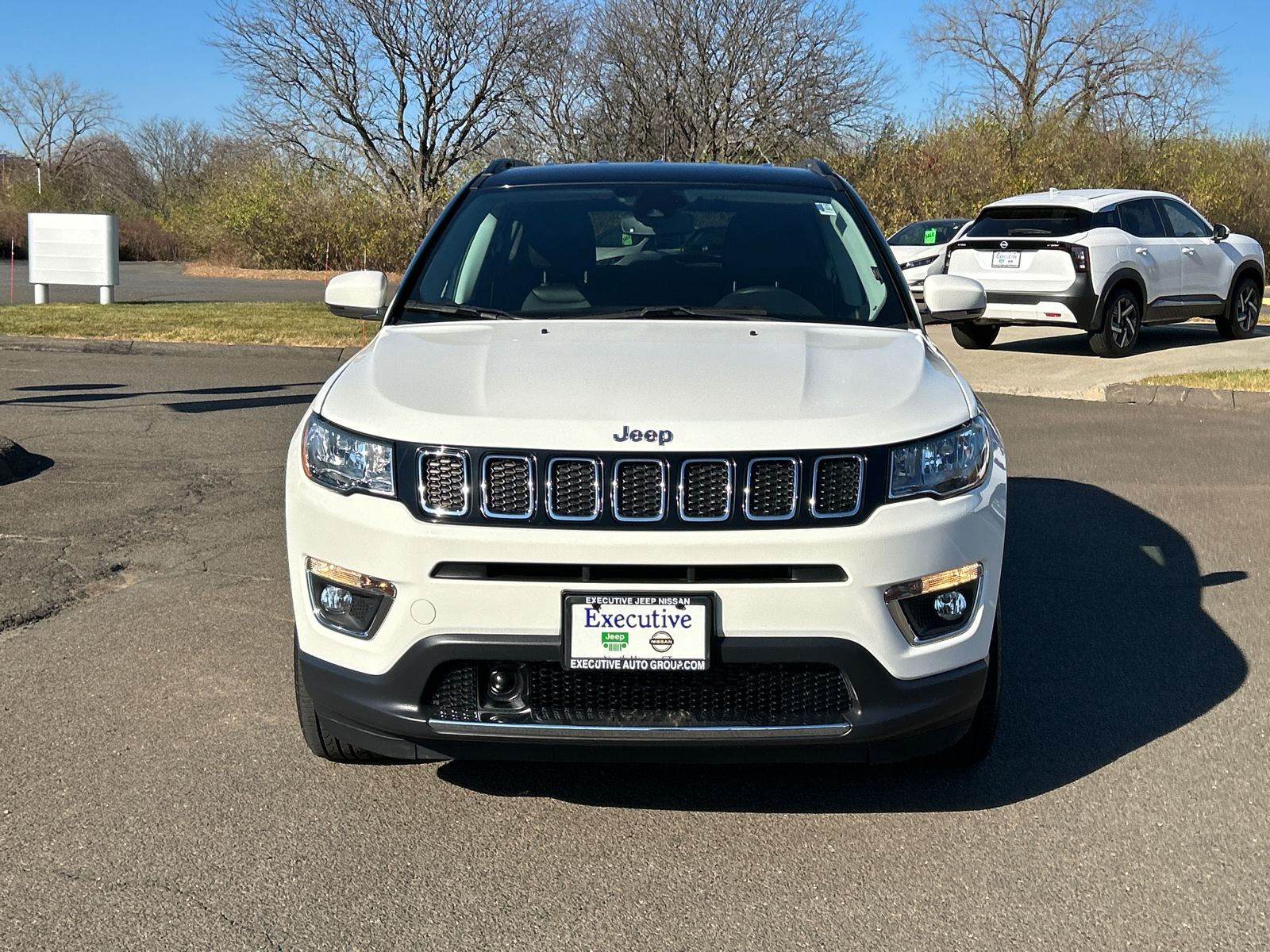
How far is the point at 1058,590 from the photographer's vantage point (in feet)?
18.7

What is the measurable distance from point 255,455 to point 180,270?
2872 cm

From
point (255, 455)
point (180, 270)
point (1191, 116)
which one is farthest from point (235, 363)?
point (1191, 116)

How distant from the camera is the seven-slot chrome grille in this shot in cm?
303

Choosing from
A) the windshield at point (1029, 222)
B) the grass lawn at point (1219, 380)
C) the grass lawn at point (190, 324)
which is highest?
the windshield at point (1029, 222)

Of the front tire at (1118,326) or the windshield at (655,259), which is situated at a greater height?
the windshield at (655,259)

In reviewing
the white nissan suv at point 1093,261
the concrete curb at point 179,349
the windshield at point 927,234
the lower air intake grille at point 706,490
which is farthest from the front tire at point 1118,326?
the lower air intake grille at point 706,490

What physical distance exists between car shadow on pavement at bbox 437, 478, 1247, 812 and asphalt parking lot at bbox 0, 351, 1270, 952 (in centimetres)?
1

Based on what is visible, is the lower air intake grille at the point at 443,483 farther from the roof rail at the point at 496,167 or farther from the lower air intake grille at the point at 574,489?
the roof rail at the point at 496,167

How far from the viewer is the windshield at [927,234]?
21.9 metres

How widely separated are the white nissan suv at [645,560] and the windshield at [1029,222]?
12.1 meters

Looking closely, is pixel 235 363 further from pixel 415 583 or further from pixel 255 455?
pixel 415 583

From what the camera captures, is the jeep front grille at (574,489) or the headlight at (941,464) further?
the headlight at (941,464)

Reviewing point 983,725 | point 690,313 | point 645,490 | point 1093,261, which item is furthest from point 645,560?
point 1093,261

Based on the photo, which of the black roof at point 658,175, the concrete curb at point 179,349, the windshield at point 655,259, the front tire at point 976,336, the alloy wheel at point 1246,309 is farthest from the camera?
the alloy wheel at point 1246,309
